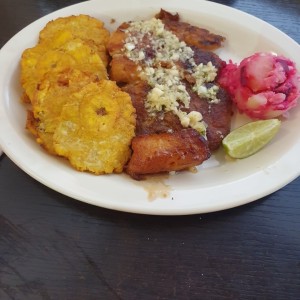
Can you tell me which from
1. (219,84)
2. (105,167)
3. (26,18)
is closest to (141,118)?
(105,167)

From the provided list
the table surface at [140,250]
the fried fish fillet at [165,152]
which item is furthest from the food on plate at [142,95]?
the table surface at [140,250]

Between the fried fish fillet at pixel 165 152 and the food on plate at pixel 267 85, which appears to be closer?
the fried fish fillet at pixel 165 152

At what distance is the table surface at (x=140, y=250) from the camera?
4.82ft

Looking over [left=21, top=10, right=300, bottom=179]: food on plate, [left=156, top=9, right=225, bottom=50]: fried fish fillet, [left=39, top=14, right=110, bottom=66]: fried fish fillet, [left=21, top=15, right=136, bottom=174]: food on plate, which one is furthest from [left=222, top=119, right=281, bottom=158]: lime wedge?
[left=39, top=14, right=110, bottom=66]: fried fish fillet

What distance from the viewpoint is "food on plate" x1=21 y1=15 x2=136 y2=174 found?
5.47 ft

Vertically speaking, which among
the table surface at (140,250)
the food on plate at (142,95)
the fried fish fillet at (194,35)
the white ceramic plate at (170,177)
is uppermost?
the fried fish fillet at (194,35)

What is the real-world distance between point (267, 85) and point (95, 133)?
800 millimetres

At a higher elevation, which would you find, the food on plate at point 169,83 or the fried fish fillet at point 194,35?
the fried fish fillet at point 194,35

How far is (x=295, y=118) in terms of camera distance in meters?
1.87

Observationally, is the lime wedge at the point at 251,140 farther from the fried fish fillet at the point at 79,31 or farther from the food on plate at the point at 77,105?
the fried fish fillet at the point at 79,31

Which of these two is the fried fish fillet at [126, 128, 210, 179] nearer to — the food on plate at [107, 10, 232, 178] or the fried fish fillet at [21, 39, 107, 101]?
the food on plate at [107, 10, 232, 178]

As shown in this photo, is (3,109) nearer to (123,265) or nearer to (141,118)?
(141,118)

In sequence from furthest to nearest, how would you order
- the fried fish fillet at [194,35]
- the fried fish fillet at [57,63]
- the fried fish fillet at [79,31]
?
the fried fish fillet at [194,35] < the fried fish fillet at [79,31] < the fried fish fillet at [57,63]

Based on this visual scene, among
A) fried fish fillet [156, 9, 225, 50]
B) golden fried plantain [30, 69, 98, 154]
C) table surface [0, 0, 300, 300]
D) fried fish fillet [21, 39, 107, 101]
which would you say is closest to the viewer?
table surface [0, 0, 300, 300]
